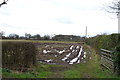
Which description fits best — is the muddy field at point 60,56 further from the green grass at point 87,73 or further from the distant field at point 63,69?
the green grass at point 87,73

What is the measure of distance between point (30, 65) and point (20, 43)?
4.53 ft

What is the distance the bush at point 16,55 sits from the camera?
38.3 feet

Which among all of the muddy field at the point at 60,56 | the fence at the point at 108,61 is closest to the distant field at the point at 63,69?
the muddy field at the point at 60,56

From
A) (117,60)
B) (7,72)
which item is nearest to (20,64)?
(7,72)

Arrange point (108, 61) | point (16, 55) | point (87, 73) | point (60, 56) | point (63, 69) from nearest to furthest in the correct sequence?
1. point (16, 55)
2. point (87, 73)
3. point (63, 69)
4. point (108, 61)
5. point (60, 56)

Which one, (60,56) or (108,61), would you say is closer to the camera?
(108,61)

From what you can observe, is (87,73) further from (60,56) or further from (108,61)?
(60,56)

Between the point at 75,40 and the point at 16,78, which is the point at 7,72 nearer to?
the point at 16,78

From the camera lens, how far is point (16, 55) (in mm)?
11891

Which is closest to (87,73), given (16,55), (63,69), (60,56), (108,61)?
(63,69)

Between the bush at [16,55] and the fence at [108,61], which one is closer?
the bush at [16,55]

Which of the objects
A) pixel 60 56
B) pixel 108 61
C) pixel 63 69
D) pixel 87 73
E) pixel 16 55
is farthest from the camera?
pixel 60 56

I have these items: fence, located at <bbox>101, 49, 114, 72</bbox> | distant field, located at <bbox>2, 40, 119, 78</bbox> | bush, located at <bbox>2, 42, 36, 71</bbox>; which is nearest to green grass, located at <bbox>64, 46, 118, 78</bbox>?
distant field, located at <bbox>2, 40, 119, 78</bbox>

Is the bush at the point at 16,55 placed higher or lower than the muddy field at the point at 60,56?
higher
